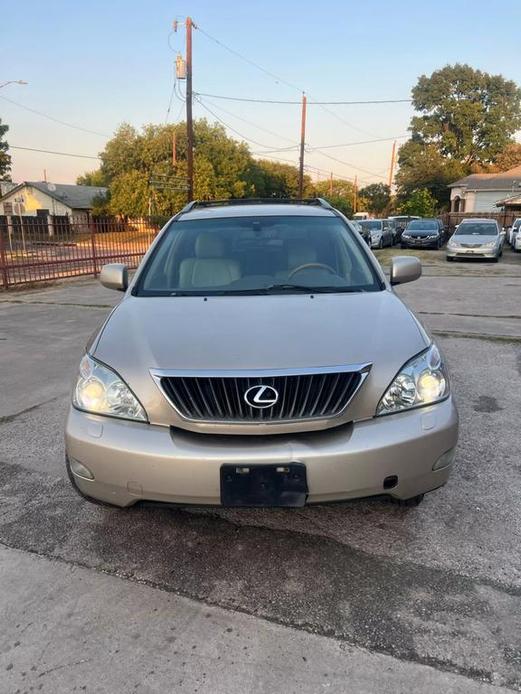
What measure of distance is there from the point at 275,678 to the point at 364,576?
66 cm

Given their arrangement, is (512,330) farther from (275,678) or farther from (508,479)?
(275,678)

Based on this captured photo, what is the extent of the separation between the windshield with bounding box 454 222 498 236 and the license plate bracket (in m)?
19.2

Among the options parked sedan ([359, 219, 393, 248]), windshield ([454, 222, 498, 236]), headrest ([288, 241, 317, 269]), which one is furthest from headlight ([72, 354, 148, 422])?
parked sedan ([359, 219, 393, 248])

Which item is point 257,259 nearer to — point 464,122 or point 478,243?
point 478,243

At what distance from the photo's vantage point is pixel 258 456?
2027 millimetres

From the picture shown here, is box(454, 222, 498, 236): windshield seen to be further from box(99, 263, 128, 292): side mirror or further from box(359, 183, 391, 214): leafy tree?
box(359, 183, 391, 214): leafy tree

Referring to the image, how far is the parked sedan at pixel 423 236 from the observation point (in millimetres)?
23625

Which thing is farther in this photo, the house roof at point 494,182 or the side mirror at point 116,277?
the house roof at point 494,182

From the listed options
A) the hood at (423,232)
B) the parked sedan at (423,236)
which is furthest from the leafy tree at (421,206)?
the hood at (423,232)

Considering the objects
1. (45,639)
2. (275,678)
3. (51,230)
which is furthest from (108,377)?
(51,230)

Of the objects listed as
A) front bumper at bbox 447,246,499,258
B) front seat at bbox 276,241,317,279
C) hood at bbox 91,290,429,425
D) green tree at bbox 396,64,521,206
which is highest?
green tree at bbox 396,64,521,206

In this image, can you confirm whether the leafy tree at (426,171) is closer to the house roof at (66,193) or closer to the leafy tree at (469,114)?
the leafy tree at (469,114)

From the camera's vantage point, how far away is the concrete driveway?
1.81m

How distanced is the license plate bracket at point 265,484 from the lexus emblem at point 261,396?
248 mm
